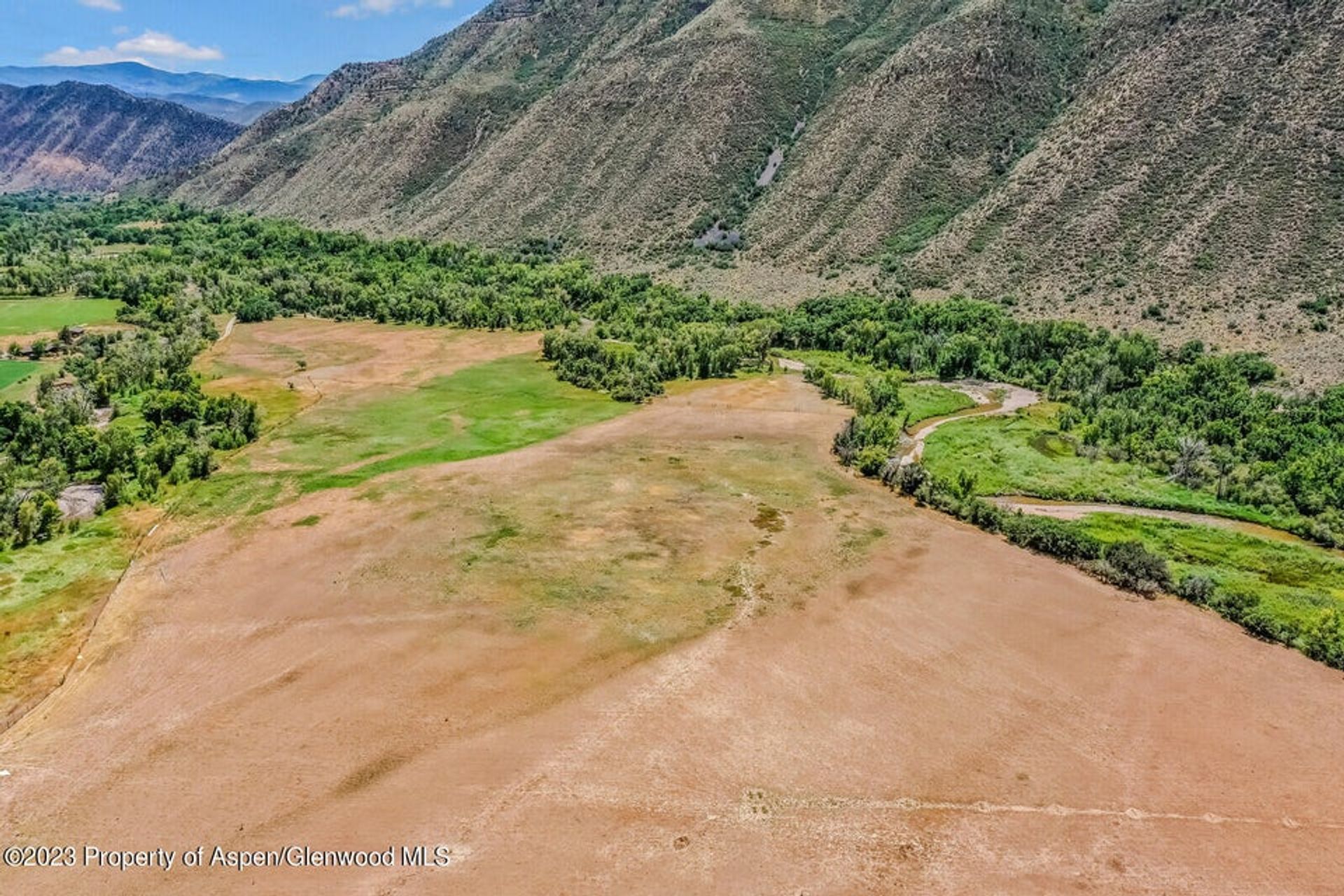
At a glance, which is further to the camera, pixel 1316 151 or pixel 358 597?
pixel 1316 151

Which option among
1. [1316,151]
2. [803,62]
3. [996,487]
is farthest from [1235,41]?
[996,487]

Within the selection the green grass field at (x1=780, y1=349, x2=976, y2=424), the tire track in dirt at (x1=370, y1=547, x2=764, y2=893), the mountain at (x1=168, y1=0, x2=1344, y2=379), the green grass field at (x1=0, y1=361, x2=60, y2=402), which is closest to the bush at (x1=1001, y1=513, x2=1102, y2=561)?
the tire track in dirt at (x1=370, y1=547, x2=764, y2=893)

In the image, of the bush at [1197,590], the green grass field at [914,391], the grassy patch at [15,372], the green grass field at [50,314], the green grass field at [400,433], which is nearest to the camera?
the bush at [1197,590]

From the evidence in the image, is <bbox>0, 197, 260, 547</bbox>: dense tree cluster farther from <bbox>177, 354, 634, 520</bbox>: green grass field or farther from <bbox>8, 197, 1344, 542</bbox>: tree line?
<bbox>8, 197, 1344, 542</bbox>: tree line

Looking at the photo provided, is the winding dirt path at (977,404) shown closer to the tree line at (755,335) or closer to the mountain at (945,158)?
the tree line at (755,335)

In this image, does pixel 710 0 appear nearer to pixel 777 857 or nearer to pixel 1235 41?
pixel 1235 41

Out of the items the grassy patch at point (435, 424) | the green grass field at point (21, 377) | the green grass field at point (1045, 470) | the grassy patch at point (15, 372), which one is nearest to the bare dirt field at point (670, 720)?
the grassy patch at point (435, 424)
